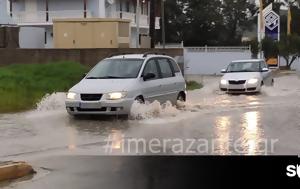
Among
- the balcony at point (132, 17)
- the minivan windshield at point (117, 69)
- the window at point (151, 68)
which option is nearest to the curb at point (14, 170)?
the minivan windshield at point (117, 69)

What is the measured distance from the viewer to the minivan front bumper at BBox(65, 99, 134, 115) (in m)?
14.6

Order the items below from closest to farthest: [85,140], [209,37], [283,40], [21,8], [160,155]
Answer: [160,155] < [85,140] < [283,40] < [21,8] < [209,37]

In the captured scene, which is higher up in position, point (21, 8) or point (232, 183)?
point (21, 8)

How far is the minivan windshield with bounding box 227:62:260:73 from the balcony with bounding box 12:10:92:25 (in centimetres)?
2893

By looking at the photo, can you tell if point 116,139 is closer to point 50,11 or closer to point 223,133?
point 223,133

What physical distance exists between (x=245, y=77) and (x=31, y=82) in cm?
876

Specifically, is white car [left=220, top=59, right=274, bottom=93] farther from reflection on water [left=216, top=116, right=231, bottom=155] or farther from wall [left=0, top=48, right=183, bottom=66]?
reflection on water [left=216, top=116, right=231, bottom=155]

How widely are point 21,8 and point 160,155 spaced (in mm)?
49416

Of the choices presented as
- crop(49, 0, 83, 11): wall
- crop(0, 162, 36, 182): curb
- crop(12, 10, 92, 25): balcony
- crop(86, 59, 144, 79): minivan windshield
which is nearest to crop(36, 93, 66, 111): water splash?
crop(86, 59, 144, 79): minivan windshield

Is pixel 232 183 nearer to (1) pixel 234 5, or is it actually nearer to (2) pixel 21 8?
(2) pixel 21 8

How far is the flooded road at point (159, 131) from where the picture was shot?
10.7m

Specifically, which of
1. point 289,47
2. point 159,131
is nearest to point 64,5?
point 289,47

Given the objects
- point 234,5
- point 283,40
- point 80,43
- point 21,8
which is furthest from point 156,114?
point 234,5

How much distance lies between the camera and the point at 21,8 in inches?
2248
